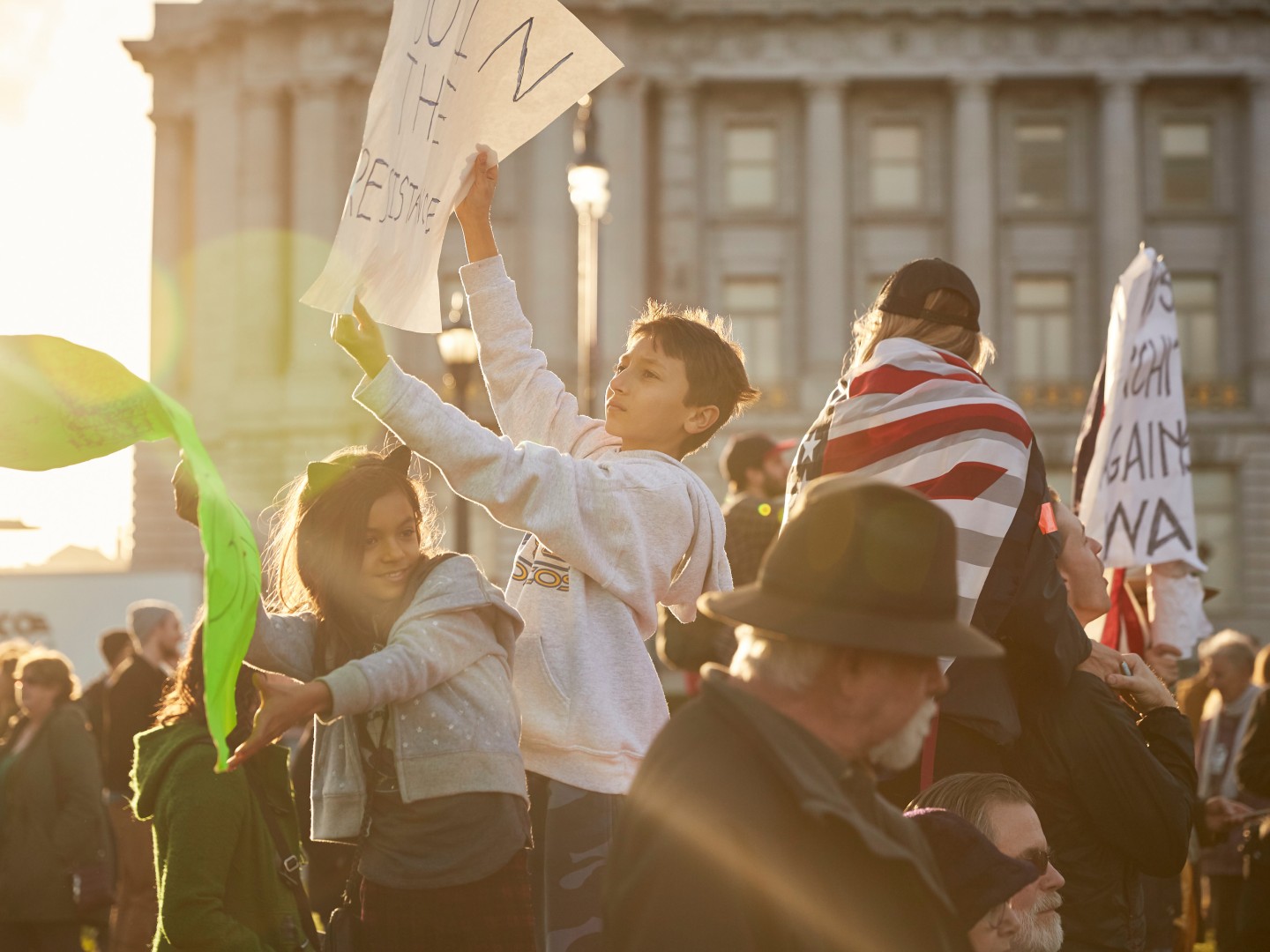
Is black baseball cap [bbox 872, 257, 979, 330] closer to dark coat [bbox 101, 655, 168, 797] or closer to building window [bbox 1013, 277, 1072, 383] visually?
dark coat [bbox 101, 655, 168, 797]

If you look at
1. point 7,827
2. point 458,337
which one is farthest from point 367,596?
point 458,337

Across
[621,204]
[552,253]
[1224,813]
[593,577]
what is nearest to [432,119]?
[593,577]

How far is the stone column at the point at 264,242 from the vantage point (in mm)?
42812

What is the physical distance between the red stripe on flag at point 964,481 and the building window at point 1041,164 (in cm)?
3977

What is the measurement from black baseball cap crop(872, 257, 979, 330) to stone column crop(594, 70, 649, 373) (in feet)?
119

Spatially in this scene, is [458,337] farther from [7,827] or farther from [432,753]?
[432,753]

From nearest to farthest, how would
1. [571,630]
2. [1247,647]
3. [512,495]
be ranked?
1. [512,495]
2. [571,630]
3. [1247,647]

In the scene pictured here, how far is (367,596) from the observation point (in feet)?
11.8

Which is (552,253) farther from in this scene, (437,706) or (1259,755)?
Result: (437,706)

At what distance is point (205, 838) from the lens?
406 cm

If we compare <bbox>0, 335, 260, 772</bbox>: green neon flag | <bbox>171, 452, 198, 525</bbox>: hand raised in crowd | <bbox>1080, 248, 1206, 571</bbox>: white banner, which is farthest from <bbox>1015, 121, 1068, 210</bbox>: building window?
<bbox>0, 335, 260, 772</bbox>: green neon flag

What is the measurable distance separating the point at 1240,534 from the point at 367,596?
39577mm

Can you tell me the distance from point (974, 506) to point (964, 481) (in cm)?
6

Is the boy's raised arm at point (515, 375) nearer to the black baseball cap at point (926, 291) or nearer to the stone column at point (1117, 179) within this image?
the black baseball cap at point (926, 291)
